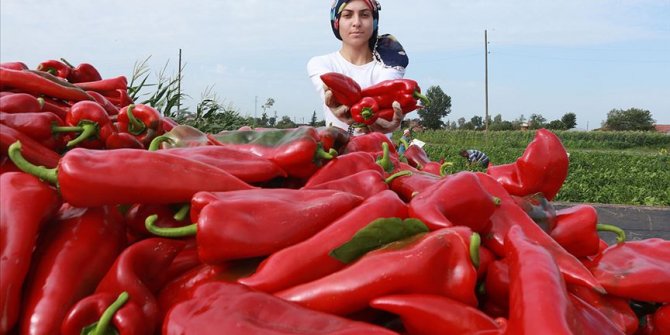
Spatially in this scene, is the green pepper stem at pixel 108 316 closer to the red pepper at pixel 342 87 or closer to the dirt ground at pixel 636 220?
the red pepper at pixel 342 87

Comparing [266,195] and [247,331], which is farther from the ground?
[266,195]

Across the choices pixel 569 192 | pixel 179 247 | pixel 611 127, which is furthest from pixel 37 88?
pixel 611 127

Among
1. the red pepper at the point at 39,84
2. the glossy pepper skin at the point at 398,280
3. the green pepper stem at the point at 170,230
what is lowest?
A: the glossy pepper skin at the point at 398,280

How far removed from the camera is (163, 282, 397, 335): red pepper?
115 centimetres

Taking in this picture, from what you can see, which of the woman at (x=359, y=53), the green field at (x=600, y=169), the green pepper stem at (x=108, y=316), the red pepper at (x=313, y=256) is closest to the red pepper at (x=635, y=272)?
the red pepper at (x=313, y=256)

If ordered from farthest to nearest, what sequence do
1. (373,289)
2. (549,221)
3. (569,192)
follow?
(569,192)
(549,221)
(373,289)

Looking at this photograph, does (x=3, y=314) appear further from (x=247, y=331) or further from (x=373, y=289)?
(x=373, y=289)

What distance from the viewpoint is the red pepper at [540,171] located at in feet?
6.51

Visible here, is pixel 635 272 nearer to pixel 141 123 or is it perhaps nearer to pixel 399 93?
pixel 141 123

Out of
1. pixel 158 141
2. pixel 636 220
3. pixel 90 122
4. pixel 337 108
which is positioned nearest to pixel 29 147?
pixel 90 122

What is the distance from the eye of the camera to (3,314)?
121cm

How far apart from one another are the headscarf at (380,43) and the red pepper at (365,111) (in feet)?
2.45

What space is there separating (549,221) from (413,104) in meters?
2.68

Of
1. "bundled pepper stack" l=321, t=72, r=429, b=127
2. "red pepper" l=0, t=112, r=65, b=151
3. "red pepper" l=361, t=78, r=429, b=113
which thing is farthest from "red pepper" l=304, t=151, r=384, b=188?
"red pepper" l=361, t=78, r=429, b=113
